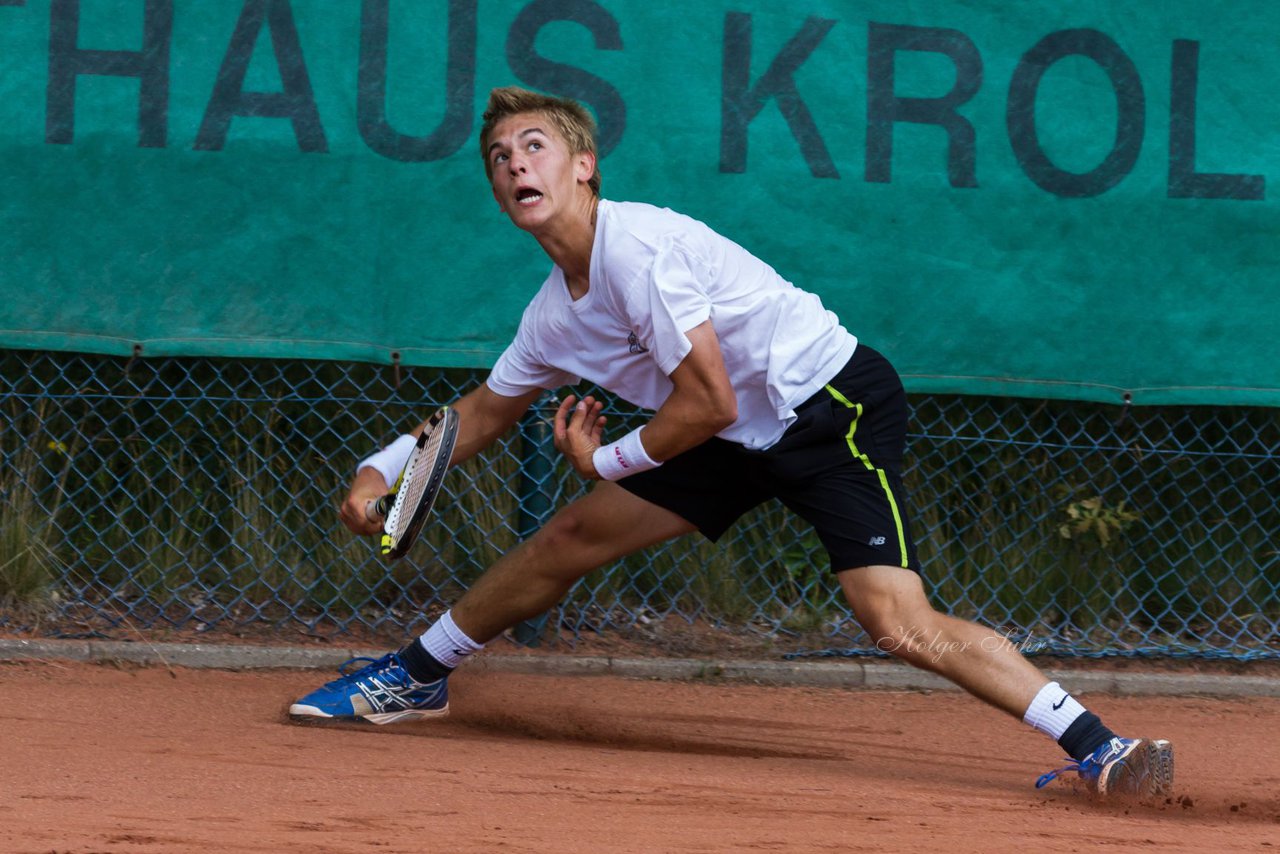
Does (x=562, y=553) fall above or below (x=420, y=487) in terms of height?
below

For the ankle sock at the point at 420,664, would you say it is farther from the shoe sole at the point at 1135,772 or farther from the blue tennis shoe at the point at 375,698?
the shoe sole at the point at 1135,772

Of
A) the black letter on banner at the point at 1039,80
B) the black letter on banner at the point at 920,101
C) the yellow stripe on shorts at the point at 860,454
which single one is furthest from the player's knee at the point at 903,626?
the black letter on banner at the point at 1039,80


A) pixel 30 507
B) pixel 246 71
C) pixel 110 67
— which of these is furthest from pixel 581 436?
pixel 30 507

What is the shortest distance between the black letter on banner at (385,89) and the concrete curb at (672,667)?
1485 mm

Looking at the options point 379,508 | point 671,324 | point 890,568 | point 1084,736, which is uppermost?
point 671,324

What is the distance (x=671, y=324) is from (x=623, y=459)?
35cm

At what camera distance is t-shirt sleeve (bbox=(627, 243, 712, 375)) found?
2.93m

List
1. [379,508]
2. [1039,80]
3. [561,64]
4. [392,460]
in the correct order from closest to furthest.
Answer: [379,508] → [392,460] → [561,64] → [1039,80]

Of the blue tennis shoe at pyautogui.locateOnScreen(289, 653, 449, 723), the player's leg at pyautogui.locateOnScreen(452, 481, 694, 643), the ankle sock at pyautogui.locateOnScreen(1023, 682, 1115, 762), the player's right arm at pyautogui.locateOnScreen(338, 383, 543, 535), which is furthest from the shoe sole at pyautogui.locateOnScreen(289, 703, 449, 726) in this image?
the ankle sock at pyautogui.locateOnScreen(1023, 682, 1115, 762)

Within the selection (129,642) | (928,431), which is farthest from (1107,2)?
(129,642)

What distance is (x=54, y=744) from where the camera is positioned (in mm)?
3295

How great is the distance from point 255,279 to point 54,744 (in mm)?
1406

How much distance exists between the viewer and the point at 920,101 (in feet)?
13.7

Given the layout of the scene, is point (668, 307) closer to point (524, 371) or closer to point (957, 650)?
point (524, 371)
